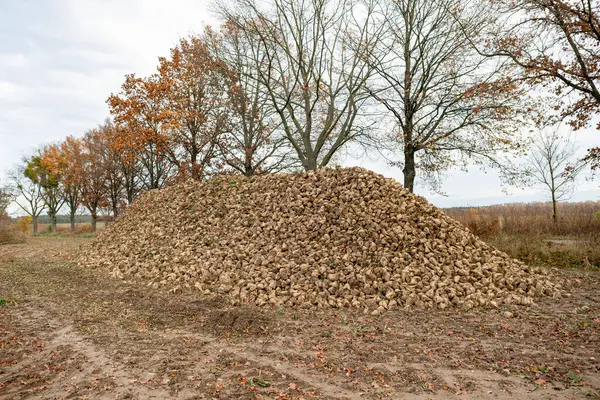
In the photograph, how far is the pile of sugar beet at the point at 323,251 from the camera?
663cm

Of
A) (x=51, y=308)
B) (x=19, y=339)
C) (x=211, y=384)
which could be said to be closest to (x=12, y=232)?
(x=51, y=308)

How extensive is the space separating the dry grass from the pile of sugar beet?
252cm

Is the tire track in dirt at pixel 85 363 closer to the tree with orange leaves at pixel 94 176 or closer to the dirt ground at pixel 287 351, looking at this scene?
the dirt ground at pixel 287 351

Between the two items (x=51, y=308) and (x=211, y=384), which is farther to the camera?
(x=51, y=308)

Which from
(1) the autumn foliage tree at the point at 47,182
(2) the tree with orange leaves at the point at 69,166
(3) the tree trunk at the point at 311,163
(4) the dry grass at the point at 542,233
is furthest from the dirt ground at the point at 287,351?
(1) the autumn foliage tree at the point at 47,182

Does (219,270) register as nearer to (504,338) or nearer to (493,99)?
(504,338)

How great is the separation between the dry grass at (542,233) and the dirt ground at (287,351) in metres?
3.31

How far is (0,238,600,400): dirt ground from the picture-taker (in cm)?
372

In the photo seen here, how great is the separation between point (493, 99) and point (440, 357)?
11707 millimetres

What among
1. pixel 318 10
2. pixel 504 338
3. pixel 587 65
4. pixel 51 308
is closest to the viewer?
pixel 504 338

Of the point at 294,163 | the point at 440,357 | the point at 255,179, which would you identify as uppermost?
the point at 294,163

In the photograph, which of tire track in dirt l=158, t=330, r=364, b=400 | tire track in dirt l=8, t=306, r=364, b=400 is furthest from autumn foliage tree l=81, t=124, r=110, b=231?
tire track in dirt l=158, t=330, r=364, b=400

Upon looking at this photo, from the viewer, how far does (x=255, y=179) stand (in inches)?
452

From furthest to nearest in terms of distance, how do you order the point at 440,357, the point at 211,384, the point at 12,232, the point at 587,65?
the point at 12,232 < the point at 587,65 < the point at 440,357 < the point at 211,384
